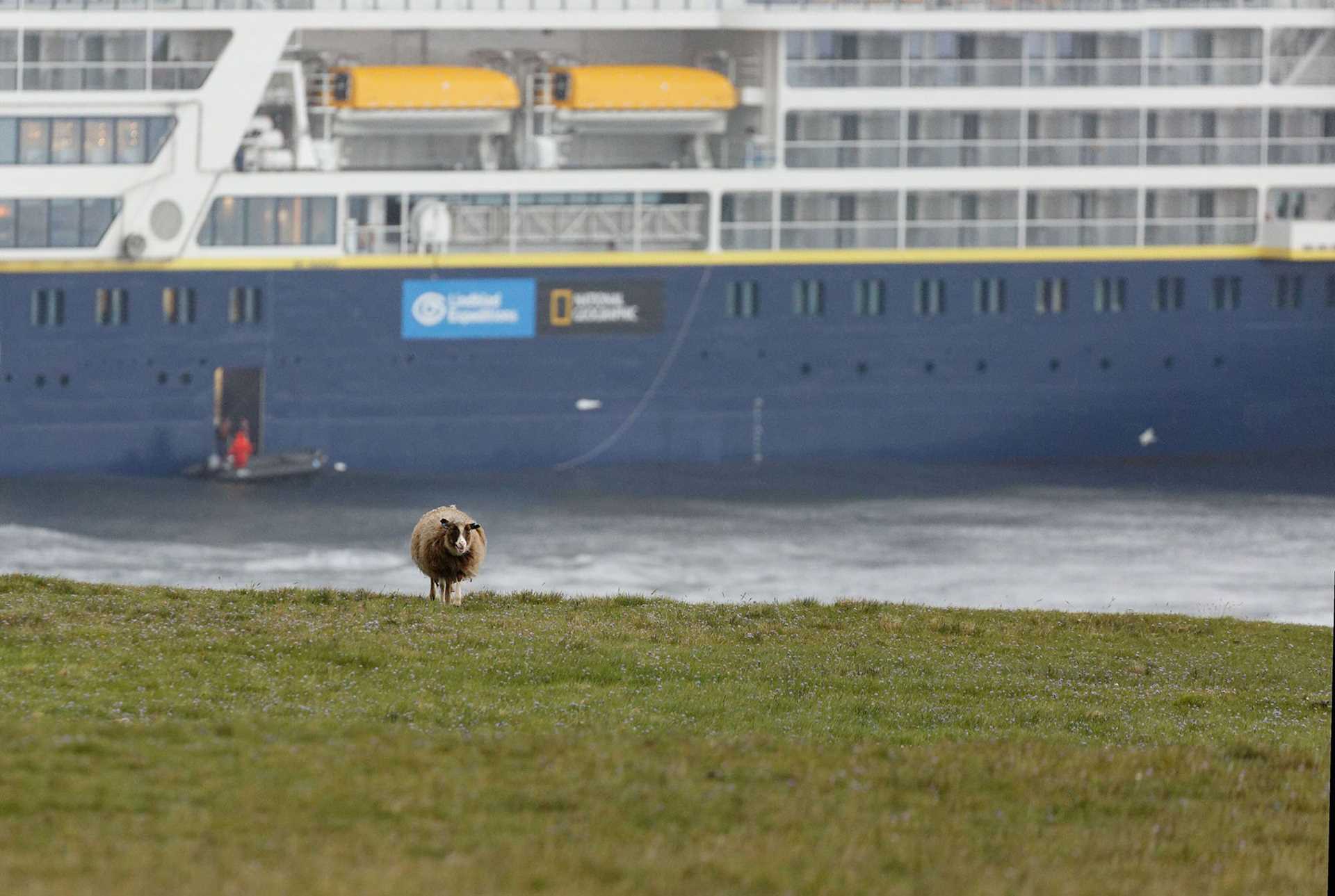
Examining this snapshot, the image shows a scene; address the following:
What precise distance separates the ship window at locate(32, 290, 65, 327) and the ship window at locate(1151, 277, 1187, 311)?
24.8 meters

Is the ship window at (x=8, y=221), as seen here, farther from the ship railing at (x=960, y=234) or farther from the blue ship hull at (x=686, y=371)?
the ship railing at (x=960, y=234)

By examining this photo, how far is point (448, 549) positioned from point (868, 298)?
29906 millimetres

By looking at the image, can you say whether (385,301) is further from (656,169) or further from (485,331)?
(656,169)

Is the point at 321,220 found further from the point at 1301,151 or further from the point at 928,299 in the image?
the point at 1301,151

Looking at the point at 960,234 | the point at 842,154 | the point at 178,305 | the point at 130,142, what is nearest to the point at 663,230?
the point at 842,154

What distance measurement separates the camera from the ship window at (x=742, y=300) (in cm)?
5456

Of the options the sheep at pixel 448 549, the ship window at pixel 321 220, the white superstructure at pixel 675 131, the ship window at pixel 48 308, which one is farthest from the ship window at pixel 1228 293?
the sheep at pixel 448 549

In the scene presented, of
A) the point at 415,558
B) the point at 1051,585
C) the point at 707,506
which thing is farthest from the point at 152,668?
the point at 707,506

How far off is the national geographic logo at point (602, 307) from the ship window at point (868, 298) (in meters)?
4.47

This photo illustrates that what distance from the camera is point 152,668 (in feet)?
69.9

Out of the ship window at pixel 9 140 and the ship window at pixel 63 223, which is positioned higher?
the ship window at pixel 9 140

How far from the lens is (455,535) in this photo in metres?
26.1

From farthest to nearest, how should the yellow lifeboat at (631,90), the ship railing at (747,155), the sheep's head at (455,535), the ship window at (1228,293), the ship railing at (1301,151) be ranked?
the ship railing at (1301,151) → the ship window at (1228,293) → the ship railing at (747,155) → the yellow lifeboat at (631,90) → the sheep's head at (455,535)

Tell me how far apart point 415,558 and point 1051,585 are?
20.5 meters
